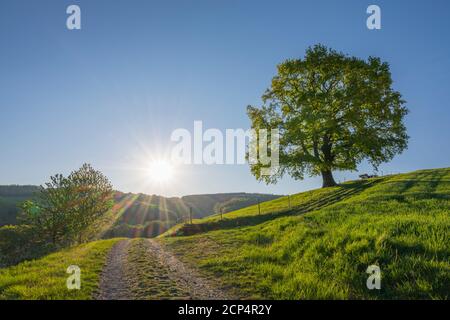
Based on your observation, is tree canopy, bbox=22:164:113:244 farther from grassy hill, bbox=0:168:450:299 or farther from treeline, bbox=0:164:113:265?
grassy hill, bbox=0:168:450:299

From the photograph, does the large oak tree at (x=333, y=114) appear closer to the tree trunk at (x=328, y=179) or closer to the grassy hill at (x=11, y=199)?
the tree trunk at (x=328, y=179)

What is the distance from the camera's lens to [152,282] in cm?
1080

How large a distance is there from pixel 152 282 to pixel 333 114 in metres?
35.8

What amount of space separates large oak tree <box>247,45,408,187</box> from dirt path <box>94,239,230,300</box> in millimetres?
29297

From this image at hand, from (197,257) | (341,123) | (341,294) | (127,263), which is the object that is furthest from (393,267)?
(341,123)

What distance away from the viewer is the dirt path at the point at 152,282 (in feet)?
30.6

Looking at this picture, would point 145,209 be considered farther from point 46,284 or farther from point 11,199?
point 46,284

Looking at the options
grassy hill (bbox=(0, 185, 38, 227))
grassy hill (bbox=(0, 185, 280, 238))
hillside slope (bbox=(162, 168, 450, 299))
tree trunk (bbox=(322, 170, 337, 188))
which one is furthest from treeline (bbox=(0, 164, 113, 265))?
grassy hill (bbox=(0, 185, 38, 227))

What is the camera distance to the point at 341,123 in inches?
1567

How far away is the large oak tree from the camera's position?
38.5 metres

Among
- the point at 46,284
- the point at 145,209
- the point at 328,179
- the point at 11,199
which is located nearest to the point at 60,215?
the point at 46,284

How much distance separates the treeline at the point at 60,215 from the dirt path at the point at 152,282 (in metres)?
21.2

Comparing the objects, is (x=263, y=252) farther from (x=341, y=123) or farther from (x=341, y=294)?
(x=341, y=123)
